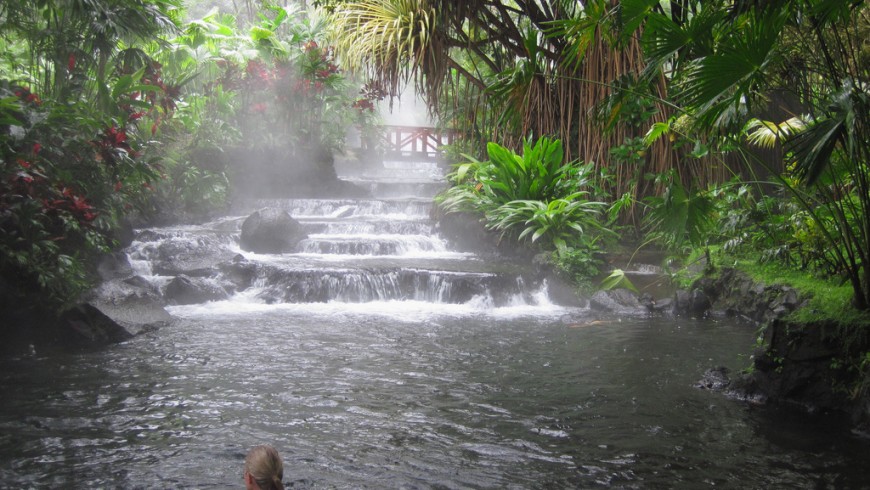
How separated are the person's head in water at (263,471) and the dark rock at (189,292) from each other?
24.7 ft

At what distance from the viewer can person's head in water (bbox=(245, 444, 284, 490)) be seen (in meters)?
2.69

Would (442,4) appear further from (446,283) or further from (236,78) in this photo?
(236,78)

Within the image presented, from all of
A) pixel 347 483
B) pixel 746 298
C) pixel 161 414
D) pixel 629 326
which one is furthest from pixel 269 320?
pixel 746 298

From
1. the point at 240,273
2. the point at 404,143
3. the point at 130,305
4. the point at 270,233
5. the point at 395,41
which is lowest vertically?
the point at 130,305

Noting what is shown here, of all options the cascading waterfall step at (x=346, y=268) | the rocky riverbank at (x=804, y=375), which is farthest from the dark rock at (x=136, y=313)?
the rocky riverbank at (x=804, y=375)

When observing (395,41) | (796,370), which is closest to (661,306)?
(796,370)

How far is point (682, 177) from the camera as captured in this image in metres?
10.7

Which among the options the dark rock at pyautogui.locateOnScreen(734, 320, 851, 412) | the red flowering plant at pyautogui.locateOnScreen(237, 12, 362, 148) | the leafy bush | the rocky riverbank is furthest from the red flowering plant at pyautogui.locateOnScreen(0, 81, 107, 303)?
the red flowering plant at pyautogui.locateOnScreen(237, 12, 362, 148)

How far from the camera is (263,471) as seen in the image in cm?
269

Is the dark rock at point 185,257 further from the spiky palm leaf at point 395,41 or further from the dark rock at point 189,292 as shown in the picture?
the spiky palm leaf at point 395,41

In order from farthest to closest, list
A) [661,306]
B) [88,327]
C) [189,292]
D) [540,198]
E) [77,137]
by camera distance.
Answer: [540,198] < [189,292] < [661,306] < [77,137] < [88,327]

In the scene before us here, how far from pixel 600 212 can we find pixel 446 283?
9.25ft

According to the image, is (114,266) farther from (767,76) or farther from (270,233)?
(767,76)

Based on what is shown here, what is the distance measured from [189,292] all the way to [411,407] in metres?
5.35
